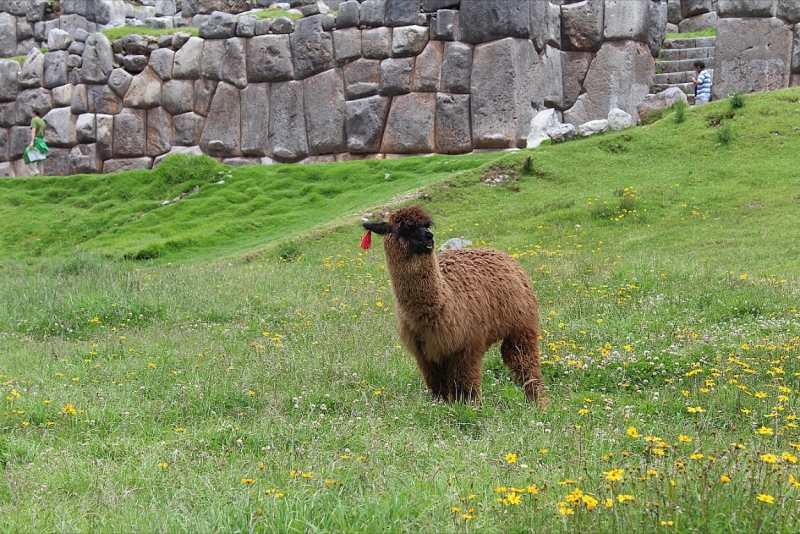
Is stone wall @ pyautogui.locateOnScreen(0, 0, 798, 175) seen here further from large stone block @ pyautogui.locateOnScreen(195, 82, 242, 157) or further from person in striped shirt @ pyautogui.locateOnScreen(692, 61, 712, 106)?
person in striped shirt @ pyautogui.locateOnScreen(692, 61, 712, 106)

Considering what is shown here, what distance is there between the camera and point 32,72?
24.7 m

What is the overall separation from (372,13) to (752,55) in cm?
944

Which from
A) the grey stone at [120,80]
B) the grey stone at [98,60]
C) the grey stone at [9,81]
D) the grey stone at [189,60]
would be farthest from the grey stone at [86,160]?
the grey stone at [189,60]

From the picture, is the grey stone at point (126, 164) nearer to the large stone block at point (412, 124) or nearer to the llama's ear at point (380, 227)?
the large stone block at point (412, 124)

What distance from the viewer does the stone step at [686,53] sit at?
21.2 metres

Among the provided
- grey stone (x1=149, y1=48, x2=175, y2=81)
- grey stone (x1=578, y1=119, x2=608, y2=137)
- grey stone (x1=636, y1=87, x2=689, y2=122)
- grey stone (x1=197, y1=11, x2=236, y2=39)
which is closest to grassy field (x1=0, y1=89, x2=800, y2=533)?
grey stone (x1=578, y1=119, x2=608, y2=137)

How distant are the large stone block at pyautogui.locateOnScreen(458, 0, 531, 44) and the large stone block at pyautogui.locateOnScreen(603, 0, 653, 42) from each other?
2.69 metres

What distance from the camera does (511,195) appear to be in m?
15.8

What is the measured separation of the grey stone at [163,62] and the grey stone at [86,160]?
3.08 m

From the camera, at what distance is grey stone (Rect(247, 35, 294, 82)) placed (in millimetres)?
21609

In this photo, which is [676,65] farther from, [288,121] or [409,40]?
[288,121]

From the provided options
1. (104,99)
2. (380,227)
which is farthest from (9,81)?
(380,227)

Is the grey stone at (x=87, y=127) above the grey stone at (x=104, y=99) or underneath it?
underneath

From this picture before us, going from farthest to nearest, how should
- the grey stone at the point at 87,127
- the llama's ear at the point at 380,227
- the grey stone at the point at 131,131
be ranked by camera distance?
the grey stone at the point at 87,127, the grey stone at the point at 131,131, the llama's ear at the point at 380,227
